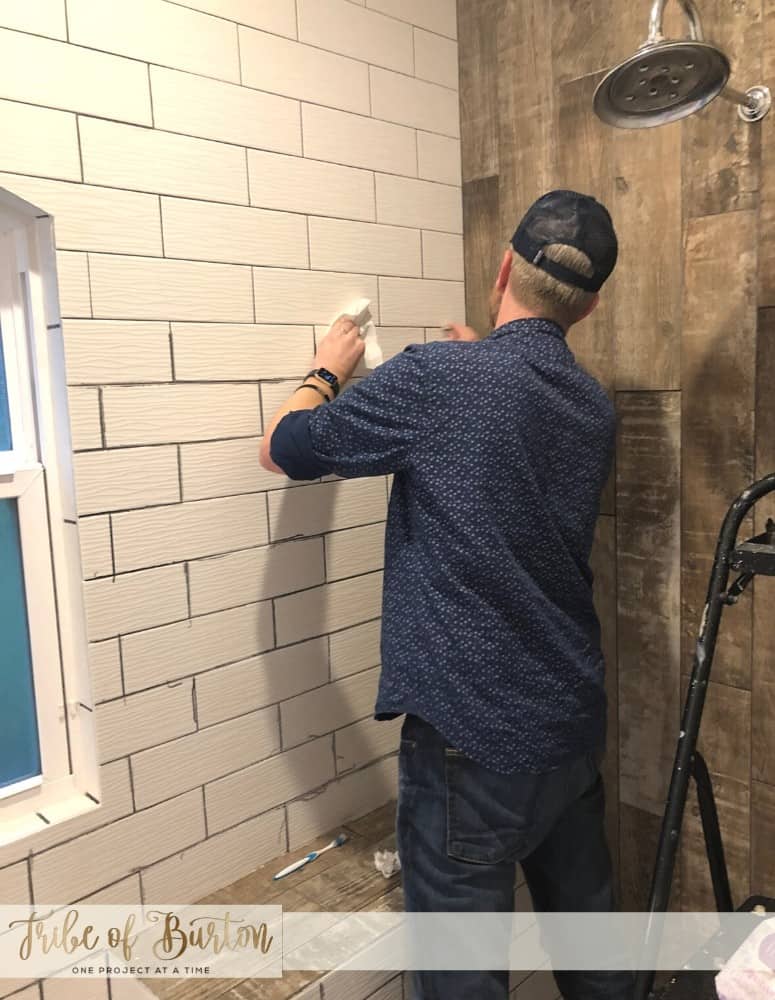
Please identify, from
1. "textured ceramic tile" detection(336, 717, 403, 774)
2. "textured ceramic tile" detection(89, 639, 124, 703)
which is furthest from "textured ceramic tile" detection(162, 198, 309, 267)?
"textured ceramic tile" detection(336, 717, 403, 774)

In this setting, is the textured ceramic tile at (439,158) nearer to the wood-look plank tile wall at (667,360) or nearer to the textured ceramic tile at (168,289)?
the wood-look plank tile wall at (667,360)

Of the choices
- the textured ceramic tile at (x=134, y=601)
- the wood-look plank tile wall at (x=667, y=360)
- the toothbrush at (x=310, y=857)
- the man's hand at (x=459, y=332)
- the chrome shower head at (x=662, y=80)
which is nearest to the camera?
the chrome shower head at (x=662, y=80)

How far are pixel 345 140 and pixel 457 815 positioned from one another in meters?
1.26

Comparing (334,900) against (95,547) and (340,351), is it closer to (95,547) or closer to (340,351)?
(95,547)

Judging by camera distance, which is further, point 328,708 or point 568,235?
point 328,708

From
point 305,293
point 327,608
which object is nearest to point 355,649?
point 327,608

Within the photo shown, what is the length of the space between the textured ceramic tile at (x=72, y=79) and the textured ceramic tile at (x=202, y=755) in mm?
1040

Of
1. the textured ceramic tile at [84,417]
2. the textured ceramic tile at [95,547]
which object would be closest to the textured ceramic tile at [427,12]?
the textured ceramic tile at [84,417]

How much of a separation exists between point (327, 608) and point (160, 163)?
87cm

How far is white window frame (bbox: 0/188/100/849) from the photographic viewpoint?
1.34 meters

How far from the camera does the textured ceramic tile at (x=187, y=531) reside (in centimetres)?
139

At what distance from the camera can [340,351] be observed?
1517 millimetres

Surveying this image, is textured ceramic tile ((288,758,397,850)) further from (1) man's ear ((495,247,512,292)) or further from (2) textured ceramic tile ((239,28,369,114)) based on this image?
(2) textured ceramic tile ((239,28,369,114))

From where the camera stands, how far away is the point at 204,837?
1.52 metres
